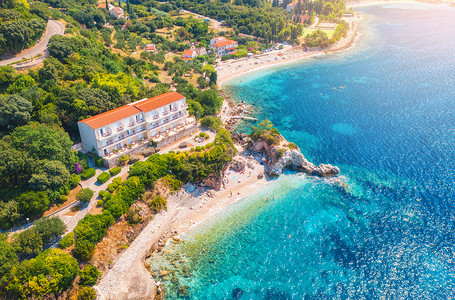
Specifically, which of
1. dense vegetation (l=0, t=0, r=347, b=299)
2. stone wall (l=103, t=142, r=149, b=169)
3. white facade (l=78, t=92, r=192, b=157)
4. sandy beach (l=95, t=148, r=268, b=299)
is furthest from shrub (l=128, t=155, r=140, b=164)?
sandy beach (l=95, t=148, r=268, b=299)

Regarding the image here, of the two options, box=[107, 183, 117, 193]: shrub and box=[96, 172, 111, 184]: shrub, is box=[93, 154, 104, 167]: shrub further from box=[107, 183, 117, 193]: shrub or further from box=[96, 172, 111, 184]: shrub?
box=[107, 183, 117, 193]: shrub

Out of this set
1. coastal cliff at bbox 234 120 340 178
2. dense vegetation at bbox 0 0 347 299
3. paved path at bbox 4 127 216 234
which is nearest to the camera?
dense vegetation at bbox 0 0 347 299

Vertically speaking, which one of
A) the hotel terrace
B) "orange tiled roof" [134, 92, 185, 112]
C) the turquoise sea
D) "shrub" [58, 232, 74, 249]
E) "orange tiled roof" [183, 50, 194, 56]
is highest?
"orange tiled roof" [183, 50, 194, 56]

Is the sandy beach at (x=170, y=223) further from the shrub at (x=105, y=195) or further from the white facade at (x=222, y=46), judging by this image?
the white facade at (x=222, y=46)

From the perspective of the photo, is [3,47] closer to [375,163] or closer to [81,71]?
[81,71]

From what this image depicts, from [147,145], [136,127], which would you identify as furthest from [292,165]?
[136,127]

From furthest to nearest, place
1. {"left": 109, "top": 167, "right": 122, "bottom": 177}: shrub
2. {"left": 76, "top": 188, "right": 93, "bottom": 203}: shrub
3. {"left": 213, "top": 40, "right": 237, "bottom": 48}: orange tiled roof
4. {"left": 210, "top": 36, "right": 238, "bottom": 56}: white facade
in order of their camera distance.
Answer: {"left": 210, "top": 36, "right": 238, "bottom": 56}: white facade < {"left": 213, "top": 40, "right": 237, "bottom": 48}: orange tiled roof < {"left": 109, "top": 167, "right": 122, "bottom": 177}: shrub < {"left": 76, "top": 188, "right": 93, "bottom": 203}: shrub

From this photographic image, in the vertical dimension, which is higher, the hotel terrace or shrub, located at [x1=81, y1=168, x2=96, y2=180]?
the hotel terrace

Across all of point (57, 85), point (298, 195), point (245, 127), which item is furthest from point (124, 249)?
point (245, 127)
